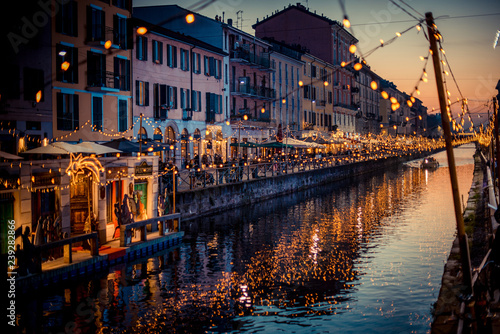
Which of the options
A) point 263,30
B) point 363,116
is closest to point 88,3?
point 263,30

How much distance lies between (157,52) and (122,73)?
12.5ft

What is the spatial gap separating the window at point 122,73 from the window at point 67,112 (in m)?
3.65

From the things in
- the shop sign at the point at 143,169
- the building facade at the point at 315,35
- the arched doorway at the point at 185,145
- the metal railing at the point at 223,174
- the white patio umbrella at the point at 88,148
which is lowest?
the metal railing at the point at 223,174

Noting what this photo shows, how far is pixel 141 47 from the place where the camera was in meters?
39.9

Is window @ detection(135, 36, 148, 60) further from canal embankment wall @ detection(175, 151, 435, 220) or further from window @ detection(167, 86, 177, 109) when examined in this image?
canal embankment wall @ detection(175, 151, 435, 220)

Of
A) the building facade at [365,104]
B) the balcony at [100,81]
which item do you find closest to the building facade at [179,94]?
the balcony at [100,81]

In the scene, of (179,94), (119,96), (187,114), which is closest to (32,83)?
(119,96)

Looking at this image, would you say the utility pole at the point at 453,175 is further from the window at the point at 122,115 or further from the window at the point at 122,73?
the window at the point at 122,115

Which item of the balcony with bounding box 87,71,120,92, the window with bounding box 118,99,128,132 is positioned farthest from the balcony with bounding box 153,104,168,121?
the balcony with bounding box 87,71,120,92

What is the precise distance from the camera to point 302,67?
71.4m

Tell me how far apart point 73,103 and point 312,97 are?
4418cm

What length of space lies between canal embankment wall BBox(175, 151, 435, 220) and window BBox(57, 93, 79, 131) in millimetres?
9771

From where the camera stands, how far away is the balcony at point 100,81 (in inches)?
1427

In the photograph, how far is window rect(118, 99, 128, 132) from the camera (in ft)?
126
